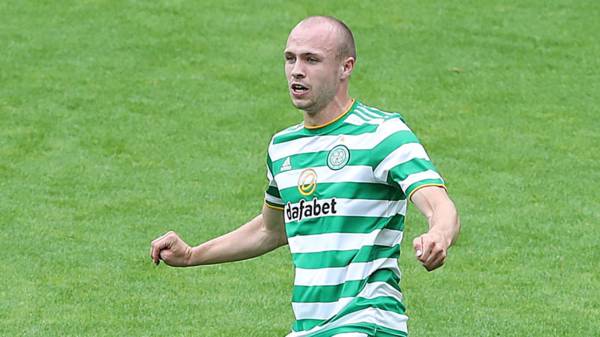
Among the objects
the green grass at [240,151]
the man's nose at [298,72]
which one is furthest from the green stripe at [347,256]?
the green grass at [240,151]

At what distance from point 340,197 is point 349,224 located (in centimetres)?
11

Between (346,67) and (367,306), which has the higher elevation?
(346,67)

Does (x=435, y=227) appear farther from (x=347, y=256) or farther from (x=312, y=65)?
(x=312, y=65)

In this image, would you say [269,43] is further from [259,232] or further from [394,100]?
[259,232]

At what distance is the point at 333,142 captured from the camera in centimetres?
535

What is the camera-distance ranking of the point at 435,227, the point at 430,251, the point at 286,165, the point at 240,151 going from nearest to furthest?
the point at 430,251 → the point at 435,227 → the point at 286,165 → the point at 240,151

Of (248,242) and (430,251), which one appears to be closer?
(430,251)

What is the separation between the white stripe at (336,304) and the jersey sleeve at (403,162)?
404mm

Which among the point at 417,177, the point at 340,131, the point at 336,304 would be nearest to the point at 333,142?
the point at 340,131

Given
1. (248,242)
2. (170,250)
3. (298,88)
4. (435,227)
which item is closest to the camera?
(435,227)

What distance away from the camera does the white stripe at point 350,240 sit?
5.22 meters

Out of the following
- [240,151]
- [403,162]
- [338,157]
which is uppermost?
[403,162]

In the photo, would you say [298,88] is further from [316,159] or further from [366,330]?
[366,330]

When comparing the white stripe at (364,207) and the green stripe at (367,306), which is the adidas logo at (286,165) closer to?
the white stripe at (364,207)
